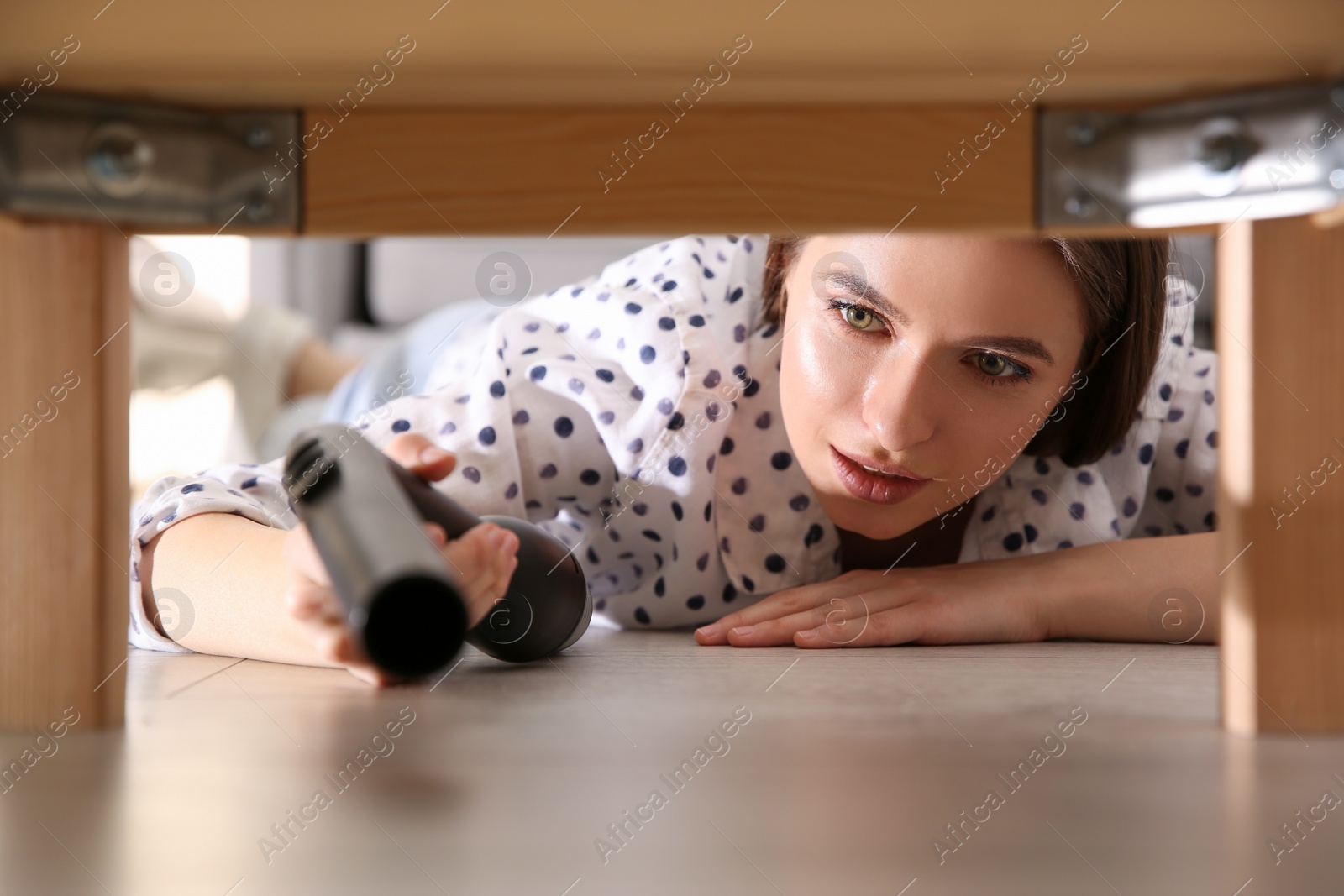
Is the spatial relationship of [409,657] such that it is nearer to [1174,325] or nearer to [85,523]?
[85,523]

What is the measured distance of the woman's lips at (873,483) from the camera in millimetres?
657

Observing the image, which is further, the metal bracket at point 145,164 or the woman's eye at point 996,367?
the woman's eye at point 996,367

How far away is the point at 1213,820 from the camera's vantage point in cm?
33

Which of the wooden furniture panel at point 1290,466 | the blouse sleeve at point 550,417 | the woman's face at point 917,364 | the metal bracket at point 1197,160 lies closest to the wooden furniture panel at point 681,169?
the metal bracket at point 1197,160

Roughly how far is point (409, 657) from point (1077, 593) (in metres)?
0.52

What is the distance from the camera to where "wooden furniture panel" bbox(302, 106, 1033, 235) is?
0.32 metres

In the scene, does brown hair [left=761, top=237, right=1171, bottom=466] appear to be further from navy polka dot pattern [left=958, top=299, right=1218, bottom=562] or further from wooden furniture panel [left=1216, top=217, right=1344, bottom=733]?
wooden furniture panel [left=1216, top=217, right=1344, bottom=733]

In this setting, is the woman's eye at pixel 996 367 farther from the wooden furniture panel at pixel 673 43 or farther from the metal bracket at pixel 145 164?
the metal bracket at pixel 145 164

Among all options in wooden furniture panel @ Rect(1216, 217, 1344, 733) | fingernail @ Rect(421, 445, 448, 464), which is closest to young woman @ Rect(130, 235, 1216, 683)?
fingernail @ Rect(421, 445, 448, 464)

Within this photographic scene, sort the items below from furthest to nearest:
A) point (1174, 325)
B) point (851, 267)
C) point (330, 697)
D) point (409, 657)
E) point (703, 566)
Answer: point (1174, 325) < point (703, 566) < point (851, 267) < point (330, 697) < point (409, 657)

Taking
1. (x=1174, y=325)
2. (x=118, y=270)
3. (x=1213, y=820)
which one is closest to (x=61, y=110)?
(x=118, y=270)

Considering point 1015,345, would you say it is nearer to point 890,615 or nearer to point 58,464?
point 890,615

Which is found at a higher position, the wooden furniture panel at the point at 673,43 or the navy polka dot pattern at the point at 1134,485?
the wooden furniture panel at the point at 673,43

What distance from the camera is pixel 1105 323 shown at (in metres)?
0.67
